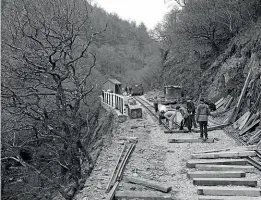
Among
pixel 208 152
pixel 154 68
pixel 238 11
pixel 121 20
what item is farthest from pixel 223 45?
pixel 121 20

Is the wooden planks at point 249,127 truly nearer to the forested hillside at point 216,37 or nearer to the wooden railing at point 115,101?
the forested hillside at point 216,37

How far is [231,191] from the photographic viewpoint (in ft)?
21.7

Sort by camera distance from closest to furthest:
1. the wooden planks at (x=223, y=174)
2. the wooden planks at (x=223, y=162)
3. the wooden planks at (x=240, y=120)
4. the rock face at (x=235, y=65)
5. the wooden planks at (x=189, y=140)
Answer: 1. the wooden planks at (x=223, y=174)
2. the wooden planks at (x=223, y=162)
3. the wooden planks at (x=189, y=140)
4. the wooden planks at (x=240, y=120)
5. the rock face at (x=235, y=65)

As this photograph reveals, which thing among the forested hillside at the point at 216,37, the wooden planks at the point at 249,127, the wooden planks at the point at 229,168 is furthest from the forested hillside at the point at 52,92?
the forested hillside at the point at 216,37

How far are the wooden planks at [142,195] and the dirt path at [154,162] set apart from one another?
392mm

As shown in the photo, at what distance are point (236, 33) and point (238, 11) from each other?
1.85 metres

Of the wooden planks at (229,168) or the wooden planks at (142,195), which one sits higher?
the wooden planks at (229,168)

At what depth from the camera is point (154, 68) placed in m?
49.8

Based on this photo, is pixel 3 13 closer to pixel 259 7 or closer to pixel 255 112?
pixel 255 112

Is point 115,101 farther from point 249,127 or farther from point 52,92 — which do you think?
point 249,127

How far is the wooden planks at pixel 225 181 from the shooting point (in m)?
→ 7.05

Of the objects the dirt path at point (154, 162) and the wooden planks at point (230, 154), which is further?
the wooden planks at point (230, 154)

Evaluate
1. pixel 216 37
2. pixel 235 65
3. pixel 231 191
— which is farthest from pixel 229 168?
pixel 216 37

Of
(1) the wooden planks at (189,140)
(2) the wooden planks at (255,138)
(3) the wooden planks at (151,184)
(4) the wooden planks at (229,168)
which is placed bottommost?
(3) the wooden planks at (151,184)
